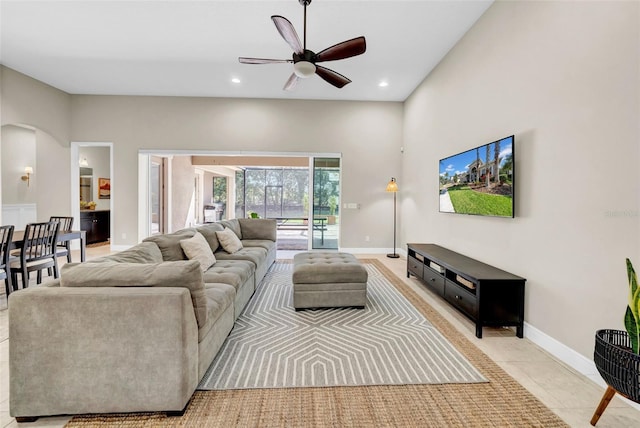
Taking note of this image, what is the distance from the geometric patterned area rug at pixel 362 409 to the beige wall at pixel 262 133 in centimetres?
478

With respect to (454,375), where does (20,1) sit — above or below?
above

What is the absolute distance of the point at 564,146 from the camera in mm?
2275

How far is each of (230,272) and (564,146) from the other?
3.15 meters

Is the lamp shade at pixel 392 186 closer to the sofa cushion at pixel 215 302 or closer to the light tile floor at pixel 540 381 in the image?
the light tile floor at pixel 540 381

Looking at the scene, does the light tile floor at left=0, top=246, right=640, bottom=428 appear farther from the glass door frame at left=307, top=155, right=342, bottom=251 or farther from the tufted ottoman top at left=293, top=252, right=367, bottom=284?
the glass door frame at left=307, top=155, right=342, bottom=251

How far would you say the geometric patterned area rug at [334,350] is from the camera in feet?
6.58

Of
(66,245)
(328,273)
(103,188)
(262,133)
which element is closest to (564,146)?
(328,273)

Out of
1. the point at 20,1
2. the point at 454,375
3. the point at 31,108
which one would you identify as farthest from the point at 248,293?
the point at 31,108

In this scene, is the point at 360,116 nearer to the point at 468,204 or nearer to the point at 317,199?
the point at 317,199

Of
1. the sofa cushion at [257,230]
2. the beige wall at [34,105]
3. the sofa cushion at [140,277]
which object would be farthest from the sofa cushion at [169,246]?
the beige wall at [34,105]

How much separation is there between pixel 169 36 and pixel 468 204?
4.59m

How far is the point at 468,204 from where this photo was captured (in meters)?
3.58

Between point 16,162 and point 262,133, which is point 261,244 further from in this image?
point 16,162

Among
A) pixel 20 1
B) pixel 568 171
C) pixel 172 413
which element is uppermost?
pixel 20 1
